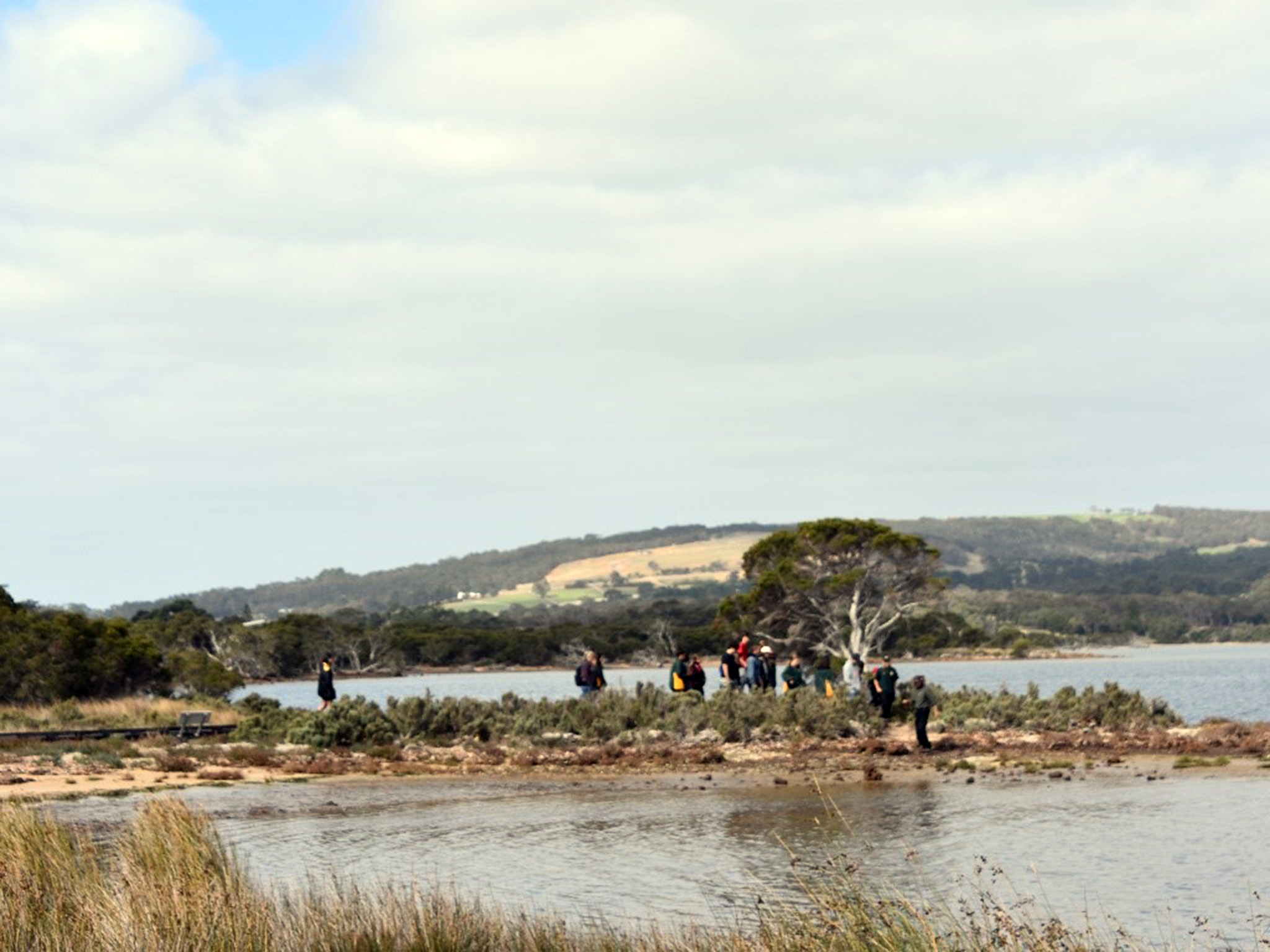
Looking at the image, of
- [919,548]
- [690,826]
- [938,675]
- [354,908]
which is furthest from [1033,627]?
[354,908]

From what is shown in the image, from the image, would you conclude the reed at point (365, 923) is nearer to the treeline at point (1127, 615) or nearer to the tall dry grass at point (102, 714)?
the tall dry grass at point (102, 714)

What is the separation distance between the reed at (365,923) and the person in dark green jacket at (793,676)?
67.7ft

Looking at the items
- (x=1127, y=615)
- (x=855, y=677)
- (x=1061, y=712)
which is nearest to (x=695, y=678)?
(x=855, y=677)

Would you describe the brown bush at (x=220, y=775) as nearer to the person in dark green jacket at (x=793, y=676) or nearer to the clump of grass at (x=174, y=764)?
the clump of grass at (x=174, y=764)

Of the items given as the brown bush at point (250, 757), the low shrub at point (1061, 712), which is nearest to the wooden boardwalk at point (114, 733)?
the brown bush at point (250, 757)

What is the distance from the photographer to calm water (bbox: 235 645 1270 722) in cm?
5612

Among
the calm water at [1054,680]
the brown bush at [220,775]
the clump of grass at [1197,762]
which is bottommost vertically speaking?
the calm water at [1054,680]

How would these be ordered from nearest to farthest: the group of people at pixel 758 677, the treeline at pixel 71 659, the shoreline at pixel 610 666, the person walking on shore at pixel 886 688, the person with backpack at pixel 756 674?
the person walking on shore at pixel 886 688, the group of people at pixel 758 677, the person with backpack at pixel 756 674, the treeline at pixel 71 659, the shoreline at pixel 610 666

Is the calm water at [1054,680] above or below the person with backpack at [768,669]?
below

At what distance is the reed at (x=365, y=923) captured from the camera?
31.0ft

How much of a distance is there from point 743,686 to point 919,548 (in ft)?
116

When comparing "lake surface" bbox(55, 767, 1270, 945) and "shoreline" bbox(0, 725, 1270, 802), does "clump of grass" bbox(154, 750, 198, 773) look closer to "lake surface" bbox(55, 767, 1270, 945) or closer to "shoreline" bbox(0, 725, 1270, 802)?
"shoreline" bbox(0, 725, 1270, 802)

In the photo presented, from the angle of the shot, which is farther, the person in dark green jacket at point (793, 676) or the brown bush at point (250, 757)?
the person in dark green jacket at point (793, 676)

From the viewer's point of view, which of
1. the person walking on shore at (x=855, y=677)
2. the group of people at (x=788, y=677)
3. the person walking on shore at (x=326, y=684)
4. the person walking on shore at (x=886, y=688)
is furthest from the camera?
the person walking on shore at (x=326, y=684)
